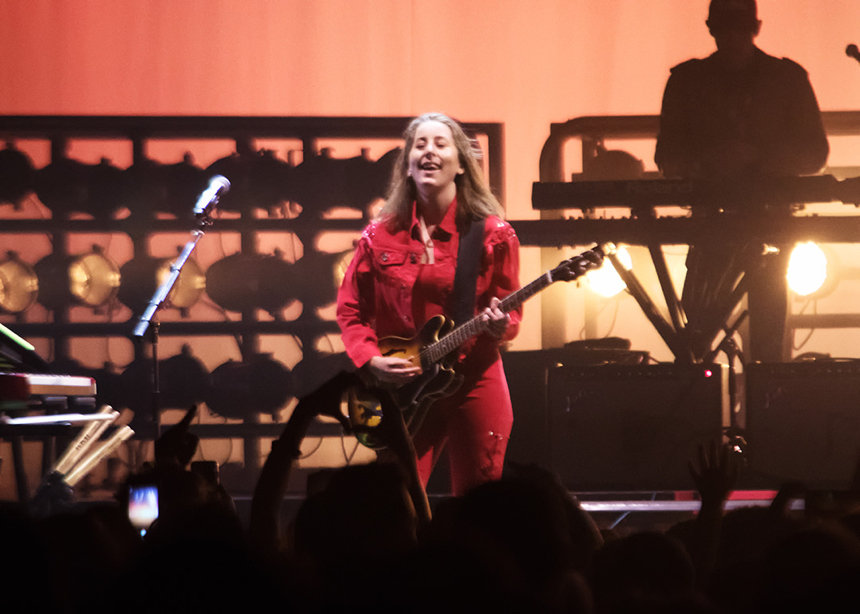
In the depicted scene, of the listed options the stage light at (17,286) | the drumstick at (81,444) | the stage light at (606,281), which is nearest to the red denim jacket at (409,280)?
the drumstick at (81,444)

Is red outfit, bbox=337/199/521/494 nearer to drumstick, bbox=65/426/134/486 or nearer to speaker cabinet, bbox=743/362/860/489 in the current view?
speaker cabinet, bbox=743/362/860/489

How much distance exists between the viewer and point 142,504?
1893 millimetres

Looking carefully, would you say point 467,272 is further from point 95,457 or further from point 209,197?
point 95,457

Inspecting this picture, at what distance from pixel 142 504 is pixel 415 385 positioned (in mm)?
1337

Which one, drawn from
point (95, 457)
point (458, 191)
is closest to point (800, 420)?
point (458, 191)

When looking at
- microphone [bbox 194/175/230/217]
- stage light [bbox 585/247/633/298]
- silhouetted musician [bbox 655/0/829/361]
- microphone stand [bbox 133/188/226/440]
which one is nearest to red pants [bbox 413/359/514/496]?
silhouetted musician [bbox 655/0/829/361]

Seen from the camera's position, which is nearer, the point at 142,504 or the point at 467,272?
the point at 142,504

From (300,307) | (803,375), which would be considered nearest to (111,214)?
(300,307)

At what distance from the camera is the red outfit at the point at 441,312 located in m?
2.97

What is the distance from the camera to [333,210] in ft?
16.8

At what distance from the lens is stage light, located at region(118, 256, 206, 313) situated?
5.09m

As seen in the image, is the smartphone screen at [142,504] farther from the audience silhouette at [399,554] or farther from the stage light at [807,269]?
the stage light at [807,269]

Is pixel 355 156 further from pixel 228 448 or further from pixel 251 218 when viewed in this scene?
pixel 228 448

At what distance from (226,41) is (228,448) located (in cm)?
250
